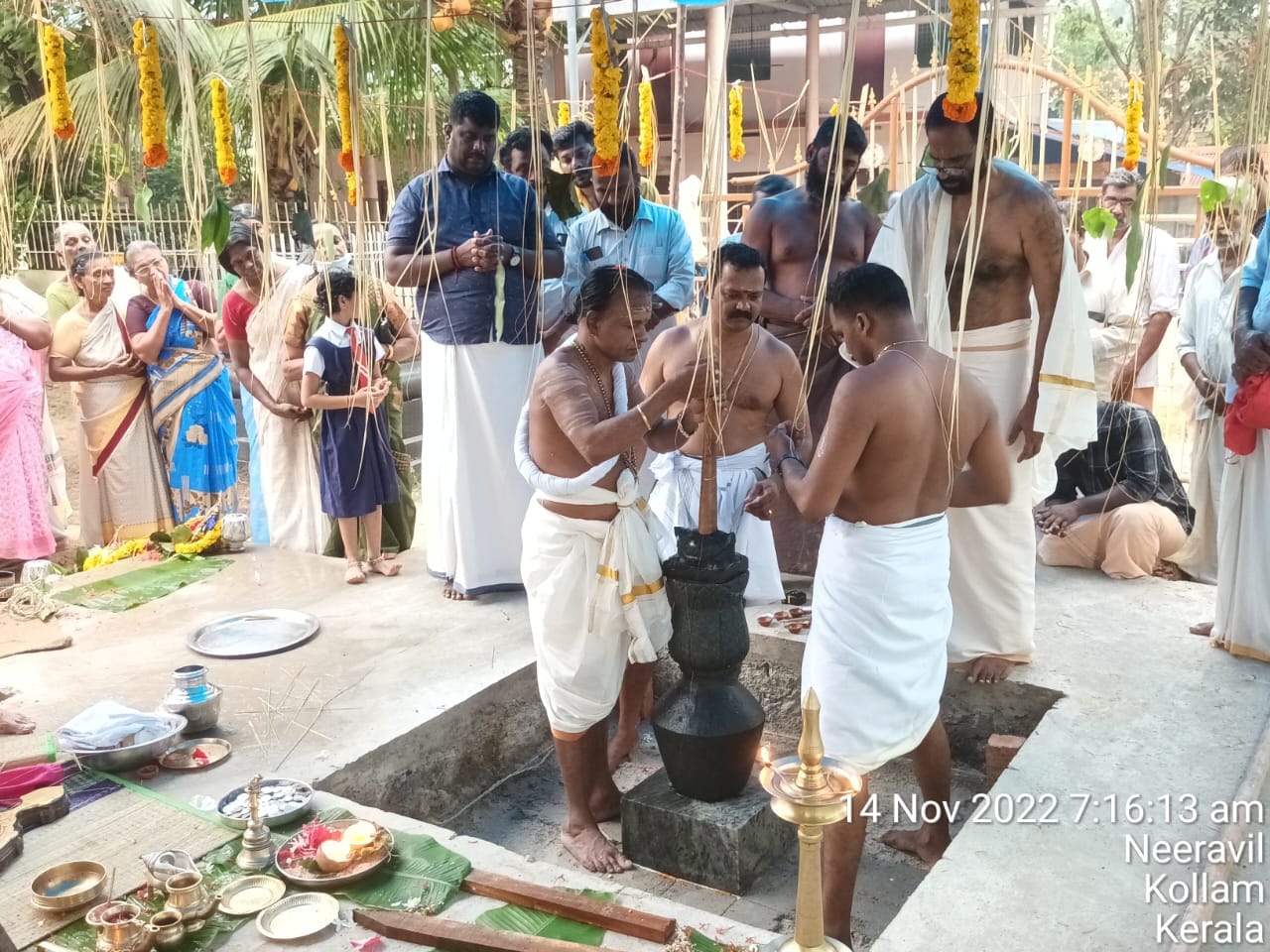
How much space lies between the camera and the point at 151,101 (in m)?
2.97

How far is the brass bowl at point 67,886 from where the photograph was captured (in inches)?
99.7

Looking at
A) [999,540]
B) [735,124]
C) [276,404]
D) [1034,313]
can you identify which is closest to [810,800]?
[999,540]

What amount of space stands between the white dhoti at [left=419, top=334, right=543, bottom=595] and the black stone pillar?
1606 mm

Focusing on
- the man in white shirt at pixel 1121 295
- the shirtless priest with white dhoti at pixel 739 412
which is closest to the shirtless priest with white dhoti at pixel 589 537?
the shirtless priest with white dhoti at pixel 739 412

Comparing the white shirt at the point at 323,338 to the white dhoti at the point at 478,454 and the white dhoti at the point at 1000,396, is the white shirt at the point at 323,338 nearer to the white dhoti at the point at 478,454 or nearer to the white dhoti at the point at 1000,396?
the white dhoti at the point at 478,454

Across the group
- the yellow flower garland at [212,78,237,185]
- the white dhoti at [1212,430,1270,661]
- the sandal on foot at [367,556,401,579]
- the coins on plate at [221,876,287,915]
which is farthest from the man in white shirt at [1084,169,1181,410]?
the coins on plate at [221,876,287,915]

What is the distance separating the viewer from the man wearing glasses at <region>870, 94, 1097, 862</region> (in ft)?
10.9

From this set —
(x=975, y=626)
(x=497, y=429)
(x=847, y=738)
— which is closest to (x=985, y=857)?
(x=847, y=738)

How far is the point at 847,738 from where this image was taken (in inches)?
111

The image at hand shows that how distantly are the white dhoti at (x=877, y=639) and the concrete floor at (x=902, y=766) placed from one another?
365 mm

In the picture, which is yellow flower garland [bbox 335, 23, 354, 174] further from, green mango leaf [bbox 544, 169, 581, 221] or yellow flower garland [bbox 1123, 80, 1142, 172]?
yellow flower garland [bbox 1123, 80, 1142, 172]

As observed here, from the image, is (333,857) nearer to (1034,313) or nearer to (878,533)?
(878,533)

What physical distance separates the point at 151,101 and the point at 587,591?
1967 mm

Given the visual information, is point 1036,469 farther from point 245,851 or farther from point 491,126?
point 245,851
